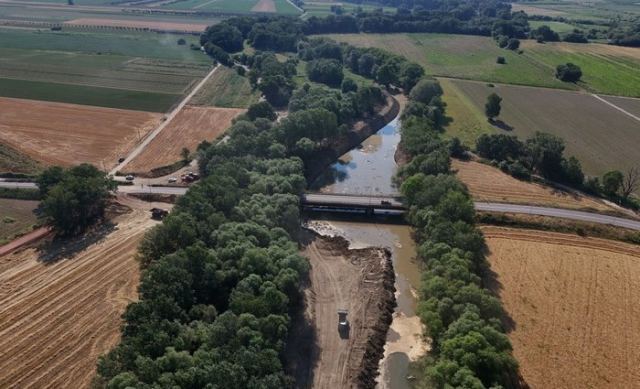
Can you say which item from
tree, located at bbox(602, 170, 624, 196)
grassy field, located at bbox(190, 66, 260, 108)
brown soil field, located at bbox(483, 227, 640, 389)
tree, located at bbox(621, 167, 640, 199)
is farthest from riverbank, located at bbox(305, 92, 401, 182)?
tree, located at bbox(621, 167, 640, 199)

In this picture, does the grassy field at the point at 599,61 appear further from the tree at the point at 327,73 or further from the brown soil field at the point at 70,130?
the brown soil field at the point at 70,130

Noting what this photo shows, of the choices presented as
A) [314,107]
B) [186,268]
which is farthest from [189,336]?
[314,107]

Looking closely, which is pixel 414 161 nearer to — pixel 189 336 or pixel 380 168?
pixel 380 168

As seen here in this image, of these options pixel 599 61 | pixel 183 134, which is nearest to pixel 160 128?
pixel 183 134

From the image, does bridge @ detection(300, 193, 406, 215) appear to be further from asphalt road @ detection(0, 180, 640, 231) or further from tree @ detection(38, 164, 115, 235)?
tree @ detection(38, 164, 115, 235)

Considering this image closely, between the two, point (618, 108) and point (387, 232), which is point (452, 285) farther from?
point (618, 108)

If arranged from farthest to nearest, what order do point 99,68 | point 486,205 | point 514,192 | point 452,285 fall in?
point 99,68
point 514,192
point 486,205
point 452,285
